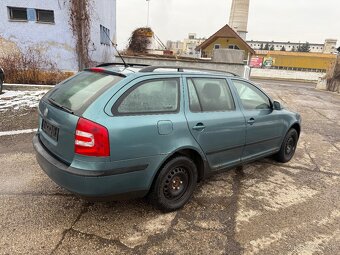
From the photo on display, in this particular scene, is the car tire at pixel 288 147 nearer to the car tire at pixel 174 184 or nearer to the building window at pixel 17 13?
the car tire at pixel 174 184

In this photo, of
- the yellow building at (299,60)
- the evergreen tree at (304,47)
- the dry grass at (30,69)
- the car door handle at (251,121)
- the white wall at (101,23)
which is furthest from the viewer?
the evergreen tree at (304,47)

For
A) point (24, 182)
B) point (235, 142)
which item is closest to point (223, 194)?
point (235, 142)

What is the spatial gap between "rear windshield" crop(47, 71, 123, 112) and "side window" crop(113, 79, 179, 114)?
0.75 feet

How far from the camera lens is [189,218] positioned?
10.2ft

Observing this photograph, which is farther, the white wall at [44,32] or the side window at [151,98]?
the white wall at [44,32]

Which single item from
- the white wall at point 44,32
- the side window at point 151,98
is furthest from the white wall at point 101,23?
the side window at point 151,98

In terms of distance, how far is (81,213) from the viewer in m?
3.08

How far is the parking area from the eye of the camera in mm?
2639

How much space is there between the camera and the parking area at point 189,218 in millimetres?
2639

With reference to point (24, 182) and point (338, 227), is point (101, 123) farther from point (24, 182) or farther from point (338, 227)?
point (338, 227)

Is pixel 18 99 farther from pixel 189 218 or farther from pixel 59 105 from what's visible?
pixel 189 218

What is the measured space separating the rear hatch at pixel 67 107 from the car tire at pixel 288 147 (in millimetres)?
3303

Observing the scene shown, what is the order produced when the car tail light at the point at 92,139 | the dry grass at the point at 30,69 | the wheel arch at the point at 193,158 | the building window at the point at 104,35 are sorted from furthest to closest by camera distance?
the building window at the point at 104,35 < the dry grass at the point at 30,69 < the wheel arch at the point at 193,158 < the car tail light at the point at 92,139

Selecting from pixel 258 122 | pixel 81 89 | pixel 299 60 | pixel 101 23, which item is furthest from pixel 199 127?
pixel 299 60
